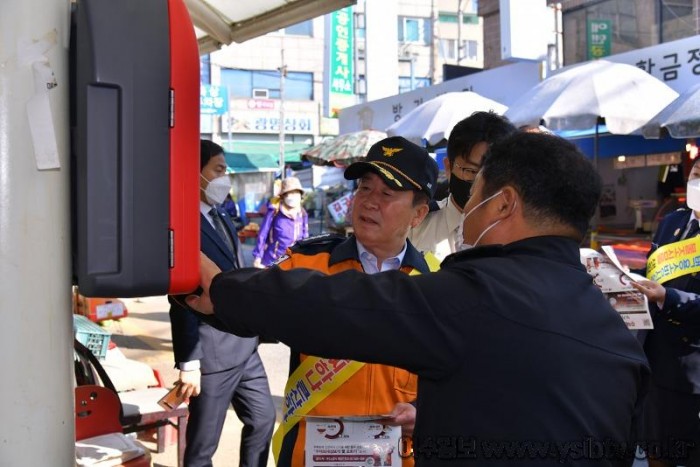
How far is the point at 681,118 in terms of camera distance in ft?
→ 19.8

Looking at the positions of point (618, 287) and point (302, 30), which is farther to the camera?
point (302, 30)

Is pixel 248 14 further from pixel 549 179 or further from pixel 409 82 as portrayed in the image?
pixel 409 82

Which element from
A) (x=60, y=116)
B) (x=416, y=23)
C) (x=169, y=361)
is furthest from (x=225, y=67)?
(x=60, y=116)

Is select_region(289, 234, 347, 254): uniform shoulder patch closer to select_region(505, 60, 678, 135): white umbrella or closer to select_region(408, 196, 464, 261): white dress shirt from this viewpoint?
select_region(408, 196, 464, 261): white dress shirt

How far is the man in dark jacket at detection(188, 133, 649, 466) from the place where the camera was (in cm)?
125

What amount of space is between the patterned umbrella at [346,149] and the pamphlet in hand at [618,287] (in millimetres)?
7380

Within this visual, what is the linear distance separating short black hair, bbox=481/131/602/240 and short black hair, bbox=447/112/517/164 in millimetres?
1390

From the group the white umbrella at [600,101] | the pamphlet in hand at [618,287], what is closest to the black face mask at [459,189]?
the pamphlet in hand at [618,287]

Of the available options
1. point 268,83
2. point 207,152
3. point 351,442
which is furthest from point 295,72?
point 351,442

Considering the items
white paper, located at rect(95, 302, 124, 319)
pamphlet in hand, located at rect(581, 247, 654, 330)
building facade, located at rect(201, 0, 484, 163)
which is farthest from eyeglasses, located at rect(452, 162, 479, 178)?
building facade, located at rect(201, 0, 484, 163)

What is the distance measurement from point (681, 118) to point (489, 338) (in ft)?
18.4

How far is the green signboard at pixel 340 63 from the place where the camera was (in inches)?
807

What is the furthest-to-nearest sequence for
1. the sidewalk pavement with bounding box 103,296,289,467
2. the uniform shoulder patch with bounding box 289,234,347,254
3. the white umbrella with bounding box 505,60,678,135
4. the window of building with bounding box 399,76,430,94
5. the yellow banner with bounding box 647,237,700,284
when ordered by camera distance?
1. the window of building with bounding box 399,76,430,94
2. the white umbrella with bounding box 505,60,678,135
3. the sidewalk pavement with bounding box 103,296,289,467
4. the yellow banner with bounding box 647,237,700,284
5. the uniform shoulder patch with bounding box 289,234,347,254

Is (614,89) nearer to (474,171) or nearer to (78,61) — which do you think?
(474,171)
